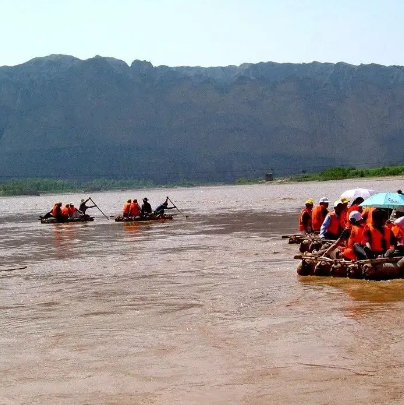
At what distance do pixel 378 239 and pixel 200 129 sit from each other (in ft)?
557

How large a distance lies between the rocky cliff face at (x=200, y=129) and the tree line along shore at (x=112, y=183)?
673 centimetres

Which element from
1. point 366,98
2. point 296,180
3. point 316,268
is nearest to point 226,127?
point 366,98

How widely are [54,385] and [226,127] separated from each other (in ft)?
579

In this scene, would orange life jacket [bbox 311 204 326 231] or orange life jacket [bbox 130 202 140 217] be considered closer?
orange life jacket [bbox 311 204 326 231]

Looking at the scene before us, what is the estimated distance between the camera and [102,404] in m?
7.23

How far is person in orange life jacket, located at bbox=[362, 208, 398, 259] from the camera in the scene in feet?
44.3

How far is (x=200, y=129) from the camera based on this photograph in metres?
182

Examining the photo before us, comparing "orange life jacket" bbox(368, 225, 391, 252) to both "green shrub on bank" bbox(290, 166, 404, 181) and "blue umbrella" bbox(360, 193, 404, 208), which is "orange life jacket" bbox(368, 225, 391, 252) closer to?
"blue umbrella" bbox(360, 193, 404, 208)

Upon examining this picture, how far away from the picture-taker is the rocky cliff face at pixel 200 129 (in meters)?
181

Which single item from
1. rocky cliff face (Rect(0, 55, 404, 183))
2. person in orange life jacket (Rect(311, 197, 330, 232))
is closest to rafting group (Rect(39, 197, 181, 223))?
person in orange life jacket (Rect(311, 197, 330, 232))

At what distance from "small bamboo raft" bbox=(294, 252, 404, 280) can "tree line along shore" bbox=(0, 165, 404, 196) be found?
85572 mm

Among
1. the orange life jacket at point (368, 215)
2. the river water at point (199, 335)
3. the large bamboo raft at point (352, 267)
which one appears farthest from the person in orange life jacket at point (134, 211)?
the orange life jacket at point (368, 215)

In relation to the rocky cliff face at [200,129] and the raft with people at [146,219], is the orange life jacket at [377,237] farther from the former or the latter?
the rocky cliff face at [200,129]

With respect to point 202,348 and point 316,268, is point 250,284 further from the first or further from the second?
point 202,348
